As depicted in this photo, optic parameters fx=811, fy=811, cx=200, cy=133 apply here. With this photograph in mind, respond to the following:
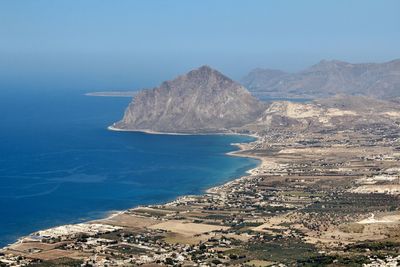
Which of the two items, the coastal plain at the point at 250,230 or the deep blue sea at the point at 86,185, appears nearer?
the coastal plain at the point at 250,230

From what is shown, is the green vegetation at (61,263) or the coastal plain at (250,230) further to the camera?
the coastal plain at (250,230)

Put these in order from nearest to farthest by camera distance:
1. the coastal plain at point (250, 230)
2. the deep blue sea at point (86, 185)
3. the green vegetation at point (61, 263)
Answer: the green vegetation at point (61, 263) < the coastal plain at point (250, 230) < the deep blue sea at point (86, 185)

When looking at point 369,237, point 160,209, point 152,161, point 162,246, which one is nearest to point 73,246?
point 162,246

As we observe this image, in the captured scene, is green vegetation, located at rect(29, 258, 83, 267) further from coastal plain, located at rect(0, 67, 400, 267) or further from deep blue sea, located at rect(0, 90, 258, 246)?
deep blue sea, located at rect(0, 90, 258, 246)

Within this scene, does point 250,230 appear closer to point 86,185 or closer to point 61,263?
point 61,263

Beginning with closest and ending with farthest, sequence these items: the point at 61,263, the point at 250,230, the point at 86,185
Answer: the point at 61,263, the point at 250,230, the point at 86,185

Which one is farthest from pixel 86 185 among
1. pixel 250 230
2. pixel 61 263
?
pixel 61 263

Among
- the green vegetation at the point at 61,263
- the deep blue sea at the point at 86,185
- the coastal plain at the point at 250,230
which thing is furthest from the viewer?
the deep blue sea at the point at 86,185

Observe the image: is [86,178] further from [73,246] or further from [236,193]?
[73,246]

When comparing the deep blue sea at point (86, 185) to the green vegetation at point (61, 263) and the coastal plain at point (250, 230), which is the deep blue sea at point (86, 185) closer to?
the coastal plain at point (250, 230)

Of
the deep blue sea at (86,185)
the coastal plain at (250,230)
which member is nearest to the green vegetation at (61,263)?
the coastal plain at (250,230)

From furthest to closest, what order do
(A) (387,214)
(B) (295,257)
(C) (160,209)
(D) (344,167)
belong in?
1. (D) (344,167)
2. (C) (160,209)
3. (A) (387,214)
4. (B) (295,257)
